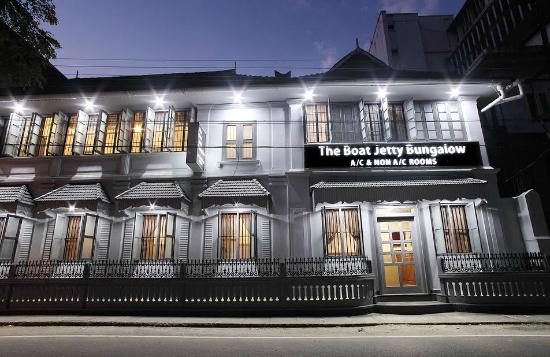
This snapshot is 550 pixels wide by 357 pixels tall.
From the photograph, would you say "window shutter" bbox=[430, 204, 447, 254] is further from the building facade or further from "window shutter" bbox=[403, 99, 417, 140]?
"window shutter" bbox=[403, 99, 417, 140]

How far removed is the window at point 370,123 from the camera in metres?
13.3

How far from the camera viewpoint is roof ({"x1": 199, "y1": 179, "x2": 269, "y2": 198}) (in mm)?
11680

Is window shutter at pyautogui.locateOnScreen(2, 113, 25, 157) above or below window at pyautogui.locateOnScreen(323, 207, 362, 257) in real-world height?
above

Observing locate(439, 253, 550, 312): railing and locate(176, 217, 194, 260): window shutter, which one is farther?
locate(176, 217, 194, 260): window shutter

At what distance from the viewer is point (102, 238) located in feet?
40.7

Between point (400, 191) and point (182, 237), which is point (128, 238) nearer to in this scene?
point (182, 237)

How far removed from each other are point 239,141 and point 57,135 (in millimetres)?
8147

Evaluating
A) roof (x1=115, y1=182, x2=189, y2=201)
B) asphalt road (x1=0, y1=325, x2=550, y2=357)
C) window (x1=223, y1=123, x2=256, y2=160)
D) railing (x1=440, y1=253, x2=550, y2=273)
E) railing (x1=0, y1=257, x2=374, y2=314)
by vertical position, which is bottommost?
asphalt road (x1=0, y1=325, x2=550, y2=357)

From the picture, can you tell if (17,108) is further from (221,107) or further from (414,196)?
(414,196)

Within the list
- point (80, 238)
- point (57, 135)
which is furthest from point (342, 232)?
point (57, 135)

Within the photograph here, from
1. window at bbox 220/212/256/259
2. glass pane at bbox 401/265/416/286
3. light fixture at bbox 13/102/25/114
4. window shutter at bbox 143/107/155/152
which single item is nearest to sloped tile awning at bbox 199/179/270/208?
window at bbox 220/212/256/259

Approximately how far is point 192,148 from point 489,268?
1168 centimetres

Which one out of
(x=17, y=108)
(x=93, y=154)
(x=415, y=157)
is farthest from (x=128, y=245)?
(x=415, y=157)

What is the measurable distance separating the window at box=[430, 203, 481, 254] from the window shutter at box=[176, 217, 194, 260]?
965 centimetres
